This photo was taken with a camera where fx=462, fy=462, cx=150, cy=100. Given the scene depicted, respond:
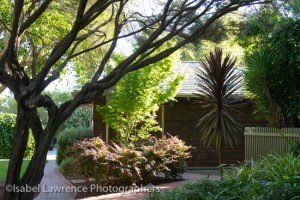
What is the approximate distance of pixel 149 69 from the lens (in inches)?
598

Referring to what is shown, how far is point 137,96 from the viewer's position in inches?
589

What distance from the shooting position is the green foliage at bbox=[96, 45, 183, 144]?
49.1ft

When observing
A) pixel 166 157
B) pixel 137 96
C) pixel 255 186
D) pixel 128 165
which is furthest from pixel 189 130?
pixel 255 186

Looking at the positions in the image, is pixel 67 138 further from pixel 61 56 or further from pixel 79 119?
pixel 79 119

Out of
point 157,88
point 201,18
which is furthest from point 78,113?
point 201,18

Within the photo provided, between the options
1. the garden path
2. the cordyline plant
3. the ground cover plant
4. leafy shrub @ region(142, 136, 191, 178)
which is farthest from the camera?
leafy shrub @ region(142, 136, 191, 178)

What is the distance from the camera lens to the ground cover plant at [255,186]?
5.48m

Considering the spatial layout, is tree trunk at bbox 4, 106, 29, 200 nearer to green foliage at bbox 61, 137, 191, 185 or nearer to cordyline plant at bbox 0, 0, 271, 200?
cordyline plant at bbox 0, 0, 271, 200

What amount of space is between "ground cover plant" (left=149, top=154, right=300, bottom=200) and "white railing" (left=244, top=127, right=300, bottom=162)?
5.91m

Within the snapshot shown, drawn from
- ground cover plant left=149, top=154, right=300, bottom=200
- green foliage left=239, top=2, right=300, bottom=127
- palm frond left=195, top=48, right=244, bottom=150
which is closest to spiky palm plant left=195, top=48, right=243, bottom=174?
palm frond left=195, top=48, right=244, bottom=150

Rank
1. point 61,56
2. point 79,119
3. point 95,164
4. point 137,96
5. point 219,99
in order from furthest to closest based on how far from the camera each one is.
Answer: point 79,119
point 137,96
point 95,164
point 219,99
point 61,56

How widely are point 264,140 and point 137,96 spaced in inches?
168

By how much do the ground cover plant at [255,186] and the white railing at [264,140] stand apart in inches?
233

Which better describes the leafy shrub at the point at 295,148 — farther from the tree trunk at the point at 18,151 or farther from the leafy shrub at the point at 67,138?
the leafy shrub at the point at 67,138
